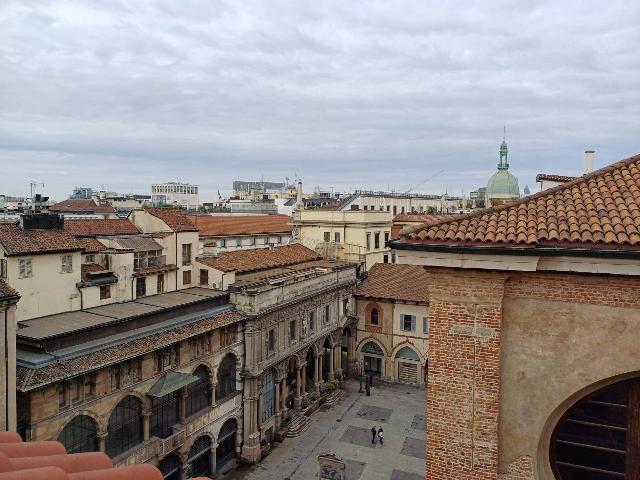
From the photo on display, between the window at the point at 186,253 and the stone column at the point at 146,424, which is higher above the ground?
the window at the point at 186,253

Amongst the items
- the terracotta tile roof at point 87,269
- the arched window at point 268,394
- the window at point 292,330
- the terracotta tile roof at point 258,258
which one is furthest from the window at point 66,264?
the window at point 292,330

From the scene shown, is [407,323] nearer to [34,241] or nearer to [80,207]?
[34,241]

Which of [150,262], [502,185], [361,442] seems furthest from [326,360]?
[502,185]

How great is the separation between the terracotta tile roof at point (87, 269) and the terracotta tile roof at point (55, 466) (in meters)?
23.0

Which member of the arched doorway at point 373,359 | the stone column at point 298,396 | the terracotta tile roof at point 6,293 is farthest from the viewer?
the arched doorway at point 373,359

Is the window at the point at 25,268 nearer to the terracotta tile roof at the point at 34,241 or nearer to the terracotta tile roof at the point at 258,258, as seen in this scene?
the terracotta tile roof at the point at 34,241

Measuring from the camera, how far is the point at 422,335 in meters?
47.6

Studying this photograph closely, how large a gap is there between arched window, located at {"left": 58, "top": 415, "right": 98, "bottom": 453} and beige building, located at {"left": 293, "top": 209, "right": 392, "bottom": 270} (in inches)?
1356

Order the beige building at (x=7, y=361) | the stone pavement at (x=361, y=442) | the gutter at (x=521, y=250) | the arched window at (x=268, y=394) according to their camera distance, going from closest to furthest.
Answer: the gutter at (x=521, y=250) < the beige building at (x=7, y=361) < the stone pavement at (x=361, y=442) < the arched window at (x=268, y=394)

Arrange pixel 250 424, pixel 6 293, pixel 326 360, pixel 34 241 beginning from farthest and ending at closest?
pixel 326 360 → pixel 250 424 → pixel 34 241 → pixel 6 293

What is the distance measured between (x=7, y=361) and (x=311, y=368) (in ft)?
96.2

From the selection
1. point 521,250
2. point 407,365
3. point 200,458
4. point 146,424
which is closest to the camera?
point 521,250

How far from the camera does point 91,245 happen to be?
31656 mm

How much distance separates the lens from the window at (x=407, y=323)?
158ft
